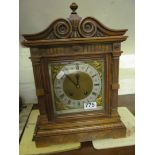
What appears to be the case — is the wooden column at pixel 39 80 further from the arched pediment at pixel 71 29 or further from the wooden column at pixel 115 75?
the wooden column at pixel 115 75

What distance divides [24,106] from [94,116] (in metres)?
0.47

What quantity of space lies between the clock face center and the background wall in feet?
1.40

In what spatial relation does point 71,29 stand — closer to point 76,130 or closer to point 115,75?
point 115,75

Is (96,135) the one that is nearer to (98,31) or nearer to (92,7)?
(98,31)

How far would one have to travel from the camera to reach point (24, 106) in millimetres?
1052

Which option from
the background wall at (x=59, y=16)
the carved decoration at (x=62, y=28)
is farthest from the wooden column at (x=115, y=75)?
the background wall at (x=59, y=16)

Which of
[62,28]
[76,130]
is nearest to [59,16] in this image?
[62,28]

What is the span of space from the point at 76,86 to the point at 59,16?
0.46 meters

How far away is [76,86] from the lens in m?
0.69

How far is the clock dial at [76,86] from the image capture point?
686mm

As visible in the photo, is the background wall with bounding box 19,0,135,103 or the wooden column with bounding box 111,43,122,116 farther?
the background wall with bounding box 19,0,135,103

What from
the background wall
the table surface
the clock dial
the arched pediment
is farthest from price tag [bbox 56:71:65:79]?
the background wall

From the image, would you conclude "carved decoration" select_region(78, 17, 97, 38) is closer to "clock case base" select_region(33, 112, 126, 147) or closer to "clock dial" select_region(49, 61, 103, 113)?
"clock dial" select_region(49, 61, 103, 113)

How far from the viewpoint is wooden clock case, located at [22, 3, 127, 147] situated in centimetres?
64
